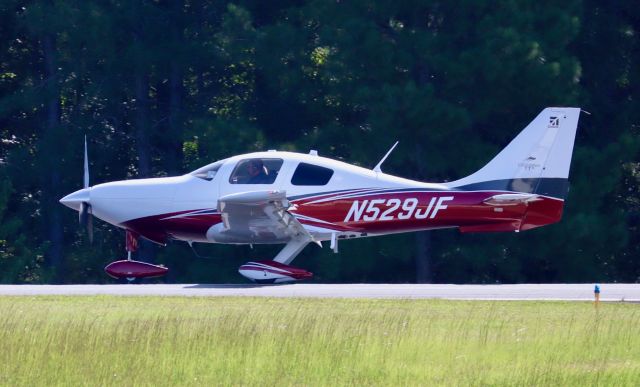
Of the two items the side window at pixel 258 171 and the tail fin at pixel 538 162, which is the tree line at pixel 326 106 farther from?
the side window at pixel 258 171

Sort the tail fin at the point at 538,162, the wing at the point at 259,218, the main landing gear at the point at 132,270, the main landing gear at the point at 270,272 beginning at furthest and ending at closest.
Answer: the main landing gear at the point at 132,270
the tail fin at the point at 538,162
the main landing gear at the point at 270,272
the wing at the point at 259,218

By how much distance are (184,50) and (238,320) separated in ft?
54.8

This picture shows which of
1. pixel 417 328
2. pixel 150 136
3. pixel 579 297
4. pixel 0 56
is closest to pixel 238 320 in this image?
pixel 417 328

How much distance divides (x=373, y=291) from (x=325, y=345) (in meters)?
5.35

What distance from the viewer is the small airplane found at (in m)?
20.7

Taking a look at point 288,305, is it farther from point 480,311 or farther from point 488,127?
point 488,127

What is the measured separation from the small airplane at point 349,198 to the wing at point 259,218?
0.07 ft

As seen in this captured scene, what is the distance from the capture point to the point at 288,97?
2902cm

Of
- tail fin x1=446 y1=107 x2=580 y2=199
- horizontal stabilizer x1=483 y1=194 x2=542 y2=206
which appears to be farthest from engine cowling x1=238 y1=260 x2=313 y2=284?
horizontal stabilizer x1=483 y1=194 x2=542 y2=206

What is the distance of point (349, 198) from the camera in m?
20.8

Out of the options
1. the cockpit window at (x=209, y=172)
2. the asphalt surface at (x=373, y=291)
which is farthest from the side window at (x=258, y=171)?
the asphalt surface at (x=373, y=291)

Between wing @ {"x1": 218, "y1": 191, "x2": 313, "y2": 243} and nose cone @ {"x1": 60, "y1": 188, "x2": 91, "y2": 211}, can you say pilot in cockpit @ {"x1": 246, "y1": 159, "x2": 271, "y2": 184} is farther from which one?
nose cone @ {"x1": 60, "y1": 188, "x2": 91, "y2": 211}

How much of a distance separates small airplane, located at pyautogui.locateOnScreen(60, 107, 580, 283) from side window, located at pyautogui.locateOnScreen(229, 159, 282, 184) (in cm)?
2

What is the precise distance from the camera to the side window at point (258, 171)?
2069 cm
